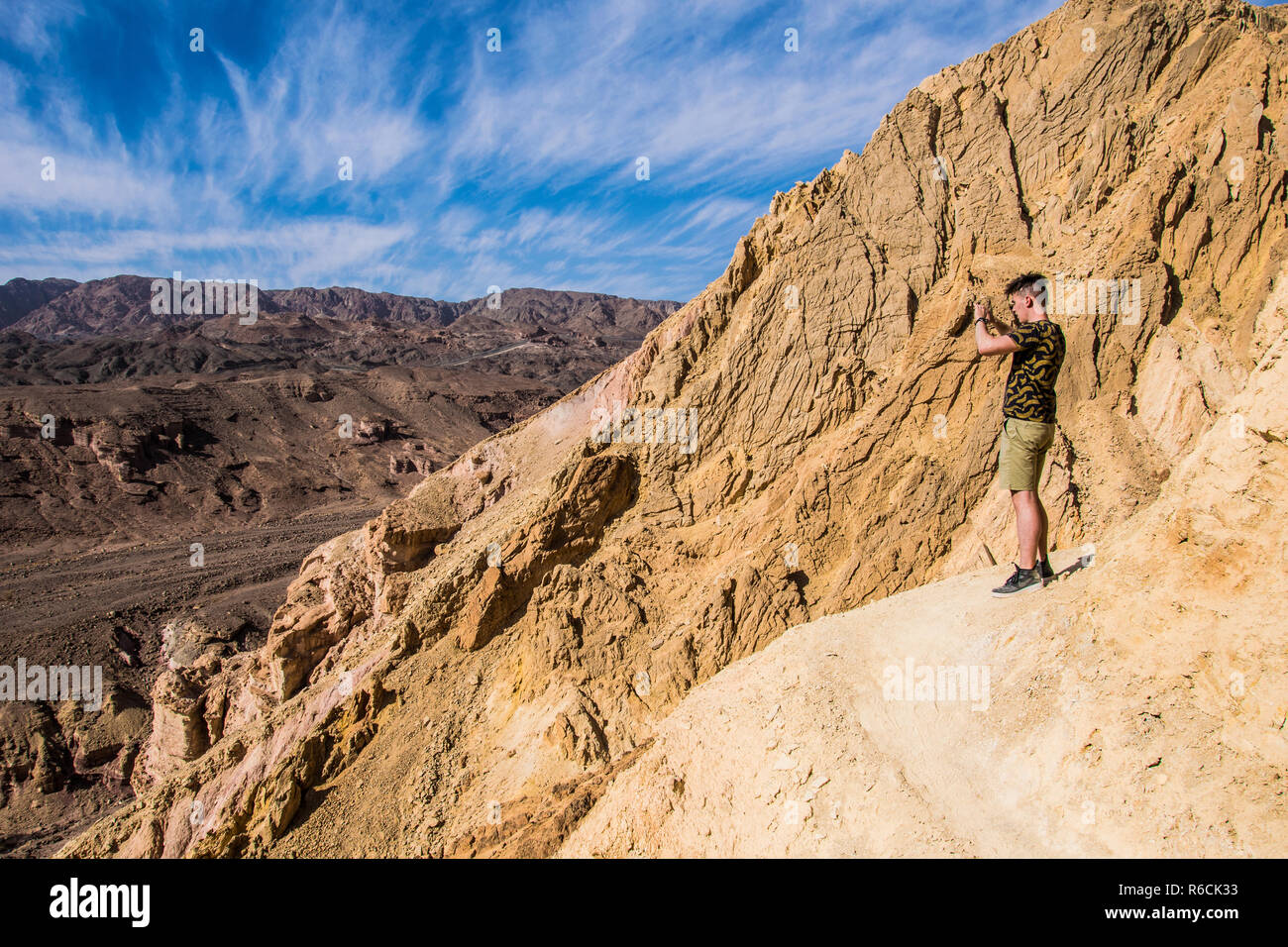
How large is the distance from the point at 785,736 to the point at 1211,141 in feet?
25.6

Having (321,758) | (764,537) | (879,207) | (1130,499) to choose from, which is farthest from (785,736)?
(879,207)

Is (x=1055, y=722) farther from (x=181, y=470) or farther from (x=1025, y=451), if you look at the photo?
(x=181, y=470)

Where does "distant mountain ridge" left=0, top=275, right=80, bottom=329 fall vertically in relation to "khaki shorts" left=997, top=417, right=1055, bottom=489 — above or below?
above

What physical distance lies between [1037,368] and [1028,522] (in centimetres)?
109

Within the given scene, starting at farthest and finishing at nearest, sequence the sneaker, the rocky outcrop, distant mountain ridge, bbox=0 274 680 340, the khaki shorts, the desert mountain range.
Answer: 1. distant mountain ridge, bbox=0 274 680 340
2. the desert mountain range
3. the sneaker
4. the khaki shorts
5. the rocky outcrop

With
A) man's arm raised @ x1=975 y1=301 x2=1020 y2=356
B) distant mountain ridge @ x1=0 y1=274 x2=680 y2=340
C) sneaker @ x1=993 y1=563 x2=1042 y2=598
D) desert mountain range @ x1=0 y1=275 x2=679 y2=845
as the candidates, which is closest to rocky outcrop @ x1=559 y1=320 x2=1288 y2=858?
sneaker @ x1=993 y1=563 x2=1042 y2=598

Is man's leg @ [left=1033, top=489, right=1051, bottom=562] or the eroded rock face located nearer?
man's leg @ [left=1033, top=489, right=1051, bottom=562]

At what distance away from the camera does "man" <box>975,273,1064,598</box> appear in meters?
4.68

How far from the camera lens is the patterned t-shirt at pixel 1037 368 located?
15.4 ft

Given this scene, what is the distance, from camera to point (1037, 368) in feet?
15.4

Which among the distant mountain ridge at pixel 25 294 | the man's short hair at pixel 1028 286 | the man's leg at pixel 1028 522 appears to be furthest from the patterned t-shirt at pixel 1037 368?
the distant mountain ridge at pixel 25 294

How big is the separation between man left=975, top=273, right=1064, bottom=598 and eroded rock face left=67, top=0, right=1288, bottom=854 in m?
1.78

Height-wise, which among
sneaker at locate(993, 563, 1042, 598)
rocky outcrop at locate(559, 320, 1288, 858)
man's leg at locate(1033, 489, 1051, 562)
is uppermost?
man's leg at locate(1033, 489, 1051, 562)

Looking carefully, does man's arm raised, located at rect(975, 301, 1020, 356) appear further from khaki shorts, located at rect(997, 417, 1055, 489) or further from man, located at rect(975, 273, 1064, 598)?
khaki shorts, located at rect(997, 417, 1055, 489)
